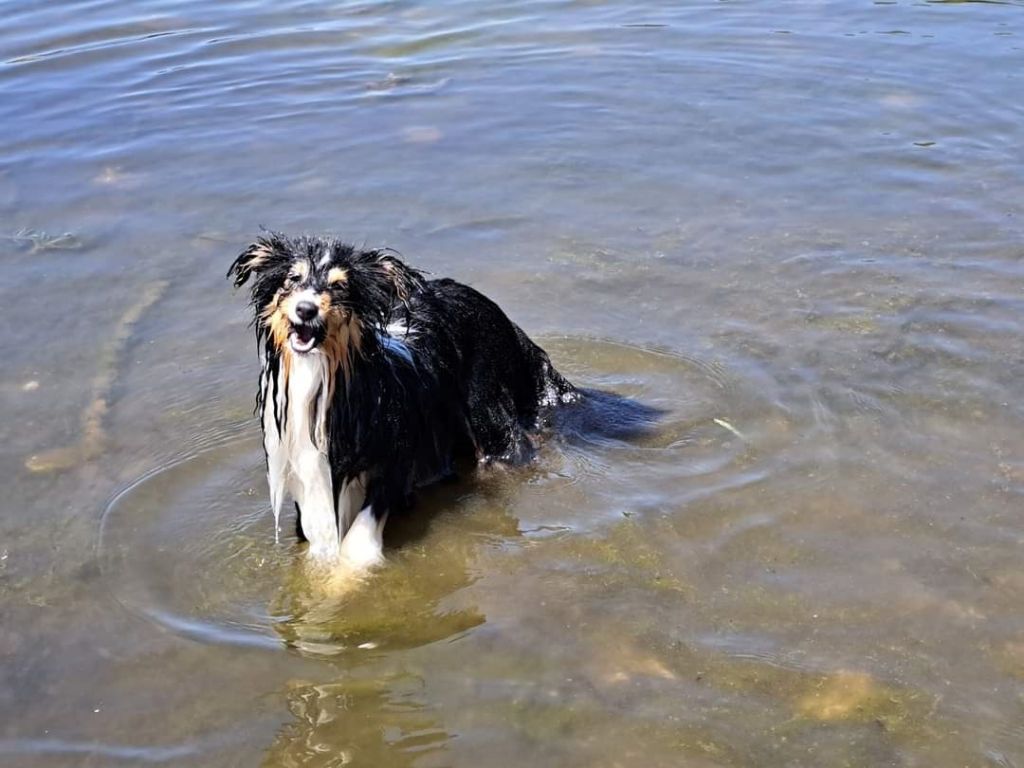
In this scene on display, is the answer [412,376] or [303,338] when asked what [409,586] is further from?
[303,338]

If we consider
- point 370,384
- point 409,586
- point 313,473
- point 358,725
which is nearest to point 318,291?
point 370,384

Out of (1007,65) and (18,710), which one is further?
(1007,65)

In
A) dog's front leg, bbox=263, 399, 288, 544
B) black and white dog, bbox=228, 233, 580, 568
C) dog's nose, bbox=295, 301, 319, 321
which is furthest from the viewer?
dog's front leg, bbox=263, 399, 288, 544

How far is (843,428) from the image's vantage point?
677 centimetres

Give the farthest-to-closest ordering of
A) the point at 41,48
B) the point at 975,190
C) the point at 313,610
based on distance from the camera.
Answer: the point at 41,48 < the point at 975,190 < the point at 313,610

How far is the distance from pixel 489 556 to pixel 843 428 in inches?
81.1

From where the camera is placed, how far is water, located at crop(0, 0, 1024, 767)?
4.94 meters

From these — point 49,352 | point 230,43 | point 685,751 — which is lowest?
point 685,751

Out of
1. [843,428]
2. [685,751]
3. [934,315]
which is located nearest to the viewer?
[685,751]

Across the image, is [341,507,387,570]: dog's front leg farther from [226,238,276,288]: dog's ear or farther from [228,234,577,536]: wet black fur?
[226,238,276,288]: dog's ear

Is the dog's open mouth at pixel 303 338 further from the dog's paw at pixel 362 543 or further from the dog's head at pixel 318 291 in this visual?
the dog's paw at pixel 362 543

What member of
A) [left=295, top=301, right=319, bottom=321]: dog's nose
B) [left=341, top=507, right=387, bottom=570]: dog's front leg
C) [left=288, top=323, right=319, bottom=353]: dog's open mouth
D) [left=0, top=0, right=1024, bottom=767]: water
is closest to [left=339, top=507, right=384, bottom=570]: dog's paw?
[left=341, top=507, right=387, bottom=570]: dog's front leg

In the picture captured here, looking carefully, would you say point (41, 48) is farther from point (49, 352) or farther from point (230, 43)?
point (49, 352)

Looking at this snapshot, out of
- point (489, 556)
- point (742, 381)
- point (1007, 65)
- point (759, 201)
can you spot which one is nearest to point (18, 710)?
point (489, 556)
